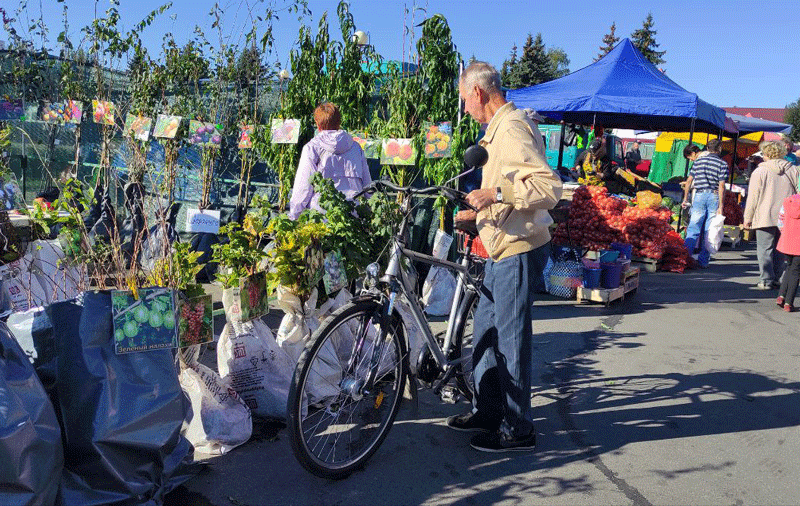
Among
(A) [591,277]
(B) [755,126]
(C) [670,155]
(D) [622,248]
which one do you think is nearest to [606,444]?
(A) [591,277]

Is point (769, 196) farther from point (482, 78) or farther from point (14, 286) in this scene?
point (14, 286)

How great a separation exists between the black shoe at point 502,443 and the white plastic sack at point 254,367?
3.63ft

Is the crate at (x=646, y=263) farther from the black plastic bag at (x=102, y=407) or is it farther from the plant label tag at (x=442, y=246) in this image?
the black plastic bag at (x=102, y=407)

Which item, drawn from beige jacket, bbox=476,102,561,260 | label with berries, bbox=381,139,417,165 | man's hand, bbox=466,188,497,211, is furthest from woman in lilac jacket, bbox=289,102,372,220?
man's hand, bbox=466,188,497,211

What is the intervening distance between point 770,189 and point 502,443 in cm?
688

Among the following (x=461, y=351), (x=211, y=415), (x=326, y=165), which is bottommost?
(x=211, y=415)

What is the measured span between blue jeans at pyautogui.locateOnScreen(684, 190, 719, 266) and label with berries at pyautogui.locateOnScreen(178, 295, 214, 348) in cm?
918

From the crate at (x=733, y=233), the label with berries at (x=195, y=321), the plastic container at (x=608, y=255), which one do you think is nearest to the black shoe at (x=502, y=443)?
the label with berries at (x=195, y=321)

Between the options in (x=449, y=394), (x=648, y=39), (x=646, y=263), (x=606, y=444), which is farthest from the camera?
(x=648, y=39)

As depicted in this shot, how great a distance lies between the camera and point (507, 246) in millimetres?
3555

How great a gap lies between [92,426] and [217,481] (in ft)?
2.45

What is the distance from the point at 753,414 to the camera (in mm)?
4461

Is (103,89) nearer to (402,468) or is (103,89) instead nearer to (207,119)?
(207,119)

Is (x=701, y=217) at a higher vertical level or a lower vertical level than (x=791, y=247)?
higher
